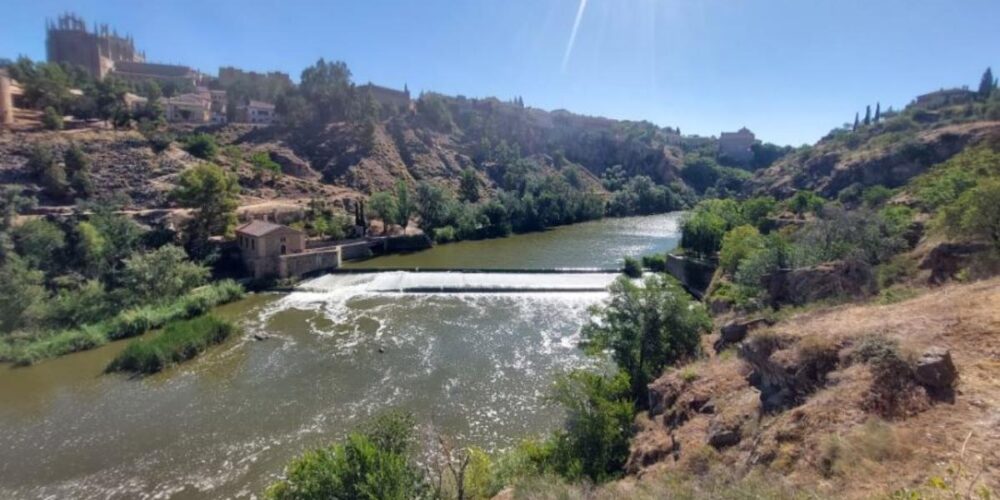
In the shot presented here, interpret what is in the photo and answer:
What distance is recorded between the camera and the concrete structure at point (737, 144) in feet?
464

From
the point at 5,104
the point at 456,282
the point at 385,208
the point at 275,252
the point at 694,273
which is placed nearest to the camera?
the point at 456,282

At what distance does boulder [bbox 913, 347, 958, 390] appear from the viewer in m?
8.14

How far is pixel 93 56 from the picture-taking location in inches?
3556

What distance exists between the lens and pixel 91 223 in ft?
116

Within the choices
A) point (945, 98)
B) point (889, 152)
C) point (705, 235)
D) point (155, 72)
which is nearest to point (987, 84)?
point (945, 98)

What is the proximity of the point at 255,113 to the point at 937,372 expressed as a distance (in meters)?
87.4

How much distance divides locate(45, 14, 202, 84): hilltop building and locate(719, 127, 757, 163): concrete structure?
475 feet

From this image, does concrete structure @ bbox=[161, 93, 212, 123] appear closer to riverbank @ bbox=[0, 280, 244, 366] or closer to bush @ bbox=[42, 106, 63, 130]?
bush @ bbox=[42, 106, 63, 130]

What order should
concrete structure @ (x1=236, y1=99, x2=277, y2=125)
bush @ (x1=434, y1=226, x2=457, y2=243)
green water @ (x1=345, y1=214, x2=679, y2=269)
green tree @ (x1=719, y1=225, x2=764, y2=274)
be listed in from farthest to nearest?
concrete structure @ (x1=236, y1=99, x2=277, y2=125) → bush @ (x1=434, y1=226, x2=457, y2=243) → green water @ (x1=345, y1=214, x2=679, y2=269) → green tree @ (x1=719, y1=225, x2=764, y2=274)

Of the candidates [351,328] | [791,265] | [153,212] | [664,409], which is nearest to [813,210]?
[791,265]

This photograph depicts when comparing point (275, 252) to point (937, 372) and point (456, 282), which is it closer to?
point (456, 282)

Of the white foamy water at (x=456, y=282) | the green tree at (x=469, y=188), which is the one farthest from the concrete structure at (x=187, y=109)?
the white foamy water at (x=456, y=282)

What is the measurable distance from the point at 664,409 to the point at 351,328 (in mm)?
20027

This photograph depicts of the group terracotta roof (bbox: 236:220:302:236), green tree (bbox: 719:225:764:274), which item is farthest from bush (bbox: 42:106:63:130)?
green tree (bbox: 719:225:764:274)
